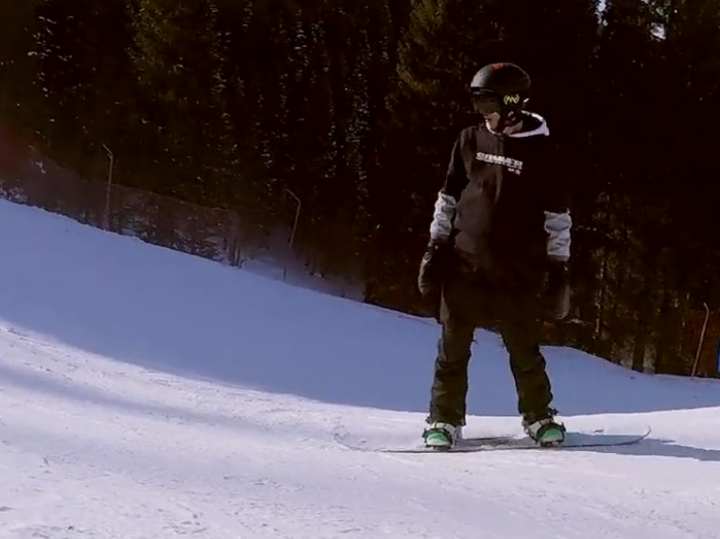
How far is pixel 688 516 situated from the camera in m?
2.97

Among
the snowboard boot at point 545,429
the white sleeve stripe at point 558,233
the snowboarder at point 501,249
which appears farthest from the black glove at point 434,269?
the snowboard boot at point 545,429

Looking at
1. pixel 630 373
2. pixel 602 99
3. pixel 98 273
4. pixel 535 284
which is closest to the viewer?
pixel 535 284

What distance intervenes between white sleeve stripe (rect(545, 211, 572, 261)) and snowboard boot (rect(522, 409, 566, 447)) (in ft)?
2.20

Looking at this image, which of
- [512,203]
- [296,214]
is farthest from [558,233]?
[296,214]

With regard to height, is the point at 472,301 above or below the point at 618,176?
below

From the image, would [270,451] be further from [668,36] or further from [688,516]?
[668,36]

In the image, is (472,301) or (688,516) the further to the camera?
(472,301)

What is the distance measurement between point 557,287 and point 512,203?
39cm

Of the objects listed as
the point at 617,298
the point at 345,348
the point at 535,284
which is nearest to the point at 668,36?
the point at 617,298

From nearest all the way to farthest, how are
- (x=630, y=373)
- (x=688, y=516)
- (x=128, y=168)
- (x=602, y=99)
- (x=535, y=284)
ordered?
(x=688, y=516) < (x=535, y=284) < (x=630, y=373) < (x=602, y=99) < (x=128, y=168)

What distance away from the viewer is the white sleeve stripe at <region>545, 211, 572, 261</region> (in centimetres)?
390

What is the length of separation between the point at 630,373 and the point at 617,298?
443cm

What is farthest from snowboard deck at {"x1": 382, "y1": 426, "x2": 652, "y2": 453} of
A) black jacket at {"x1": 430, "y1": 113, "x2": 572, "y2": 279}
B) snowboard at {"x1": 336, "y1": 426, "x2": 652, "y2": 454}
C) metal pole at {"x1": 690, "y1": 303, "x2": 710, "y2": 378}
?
metal pole at {"x1": 690, "y1": 303, "x2": 710, "y2": 378}

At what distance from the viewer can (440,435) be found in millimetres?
4016
